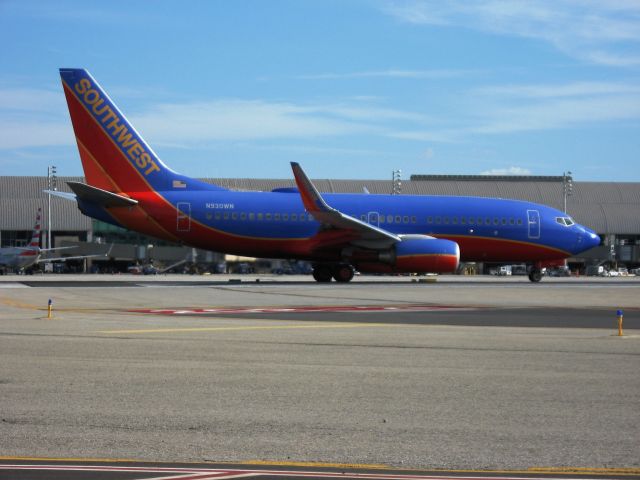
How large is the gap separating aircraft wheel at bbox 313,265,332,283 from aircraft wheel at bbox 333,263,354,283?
69cm

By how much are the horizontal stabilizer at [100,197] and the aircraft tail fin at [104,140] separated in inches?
33.6

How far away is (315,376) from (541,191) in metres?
93.8

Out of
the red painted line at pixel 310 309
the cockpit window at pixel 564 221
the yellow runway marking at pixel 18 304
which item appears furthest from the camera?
the cockpit window at pixel 564 221

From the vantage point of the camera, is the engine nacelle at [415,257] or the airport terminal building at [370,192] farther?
the airport terminal building at [370,192]

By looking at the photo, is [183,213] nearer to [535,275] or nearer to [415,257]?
[415,257]

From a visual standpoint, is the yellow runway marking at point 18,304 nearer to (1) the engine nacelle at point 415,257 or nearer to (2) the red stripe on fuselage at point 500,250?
(1) the engine nacelle at point 415,257

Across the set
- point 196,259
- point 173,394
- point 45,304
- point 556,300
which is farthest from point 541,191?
point 173,394

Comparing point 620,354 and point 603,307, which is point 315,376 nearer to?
point 620,354

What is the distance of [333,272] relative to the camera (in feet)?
148

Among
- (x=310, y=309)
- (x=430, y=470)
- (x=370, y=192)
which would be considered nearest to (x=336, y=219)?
(x=310, y=309)

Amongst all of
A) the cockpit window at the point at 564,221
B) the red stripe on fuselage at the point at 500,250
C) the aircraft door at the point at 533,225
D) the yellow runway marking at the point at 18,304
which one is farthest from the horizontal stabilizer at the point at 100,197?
the cockpit window at the point at 564,221

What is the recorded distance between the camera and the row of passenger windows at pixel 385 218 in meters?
42.8

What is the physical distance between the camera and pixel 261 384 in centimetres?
1200

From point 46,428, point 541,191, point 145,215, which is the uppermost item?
point 541,191
